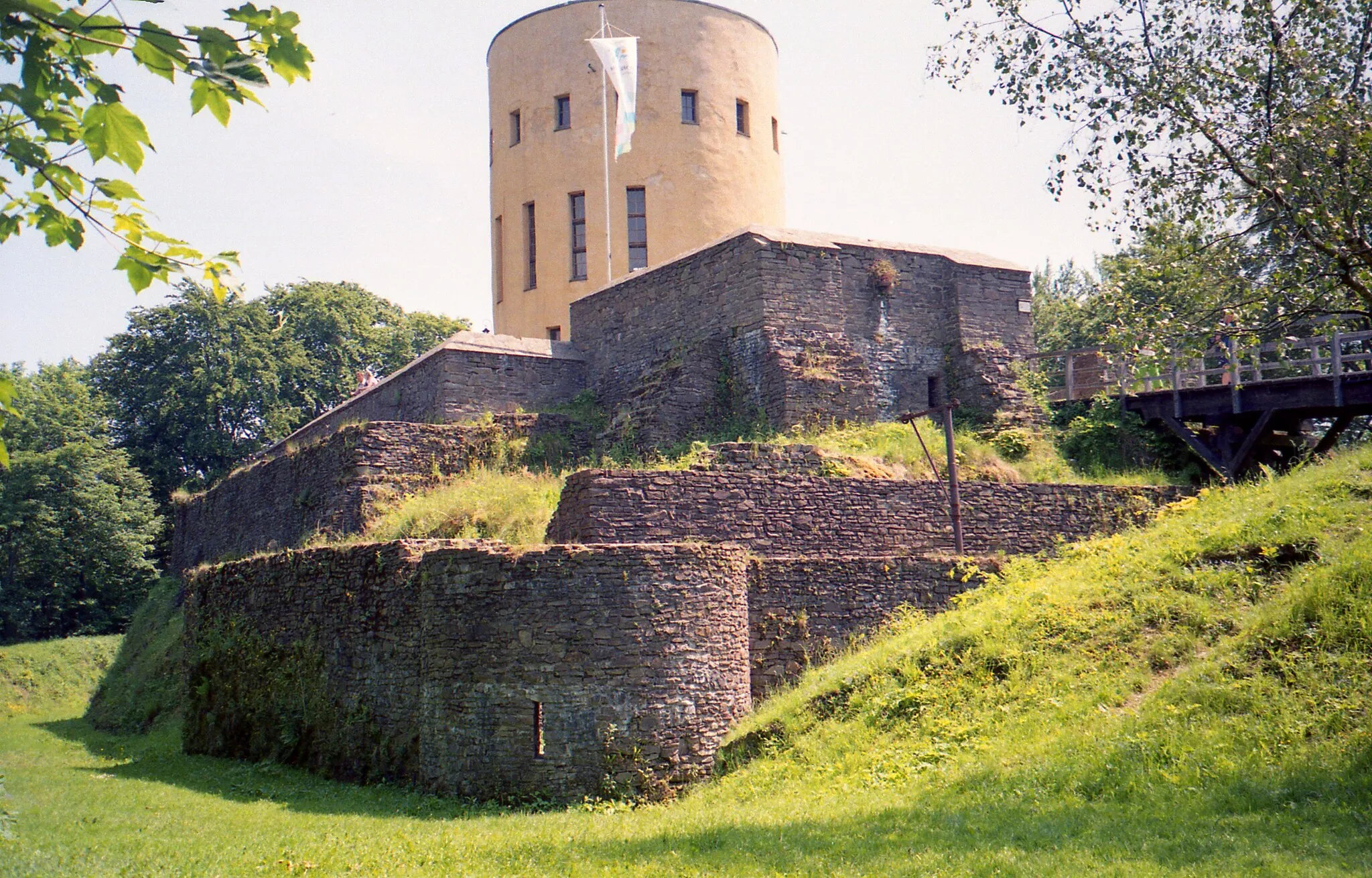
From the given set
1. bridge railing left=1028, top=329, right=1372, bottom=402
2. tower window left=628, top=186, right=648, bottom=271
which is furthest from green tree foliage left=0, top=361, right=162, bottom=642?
bridge railing left=1028, top=329, right=1372, bottom=402

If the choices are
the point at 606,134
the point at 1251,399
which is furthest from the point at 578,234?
the point at 1251,399

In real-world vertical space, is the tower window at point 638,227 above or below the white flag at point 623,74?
below

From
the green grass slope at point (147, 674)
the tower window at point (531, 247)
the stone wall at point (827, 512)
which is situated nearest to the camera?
the stone wall at point (827, 512)

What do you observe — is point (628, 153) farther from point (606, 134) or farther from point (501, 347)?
point (501, 347)

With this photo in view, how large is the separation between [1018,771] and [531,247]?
70.8ft

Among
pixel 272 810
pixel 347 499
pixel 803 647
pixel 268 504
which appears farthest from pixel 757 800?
pixel 268 504

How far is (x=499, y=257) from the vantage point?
31422 millimetres

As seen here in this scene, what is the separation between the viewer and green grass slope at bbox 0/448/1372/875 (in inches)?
375

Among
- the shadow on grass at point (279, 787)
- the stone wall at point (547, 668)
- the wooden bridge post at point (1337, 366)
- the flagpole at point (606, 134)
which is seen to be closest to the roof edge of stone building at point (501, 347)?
the flagpole at point (606, 134)

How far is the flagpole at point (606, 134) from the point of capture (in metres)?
28.9

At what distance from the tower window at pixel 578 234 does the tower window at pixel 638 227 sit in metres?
1.10

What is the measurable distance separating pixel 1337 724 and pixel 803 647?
22.0ft

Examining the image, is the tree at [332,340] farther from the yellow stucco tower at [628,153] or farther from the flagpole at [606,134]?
the flagpole at [606,134]

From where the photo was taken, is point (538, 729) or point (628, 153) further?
point (628, 153)
